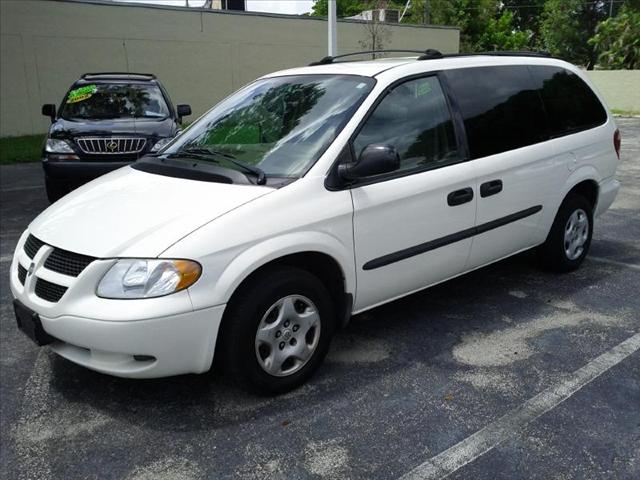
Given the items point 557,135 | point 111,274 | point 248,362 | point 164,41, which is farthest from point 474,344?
point 164,41

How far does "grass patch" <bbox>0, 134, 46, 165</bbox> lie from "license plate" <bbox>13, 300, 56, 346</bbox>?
1062cm

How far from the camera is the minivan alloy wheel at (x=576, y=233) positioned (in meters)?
4.92

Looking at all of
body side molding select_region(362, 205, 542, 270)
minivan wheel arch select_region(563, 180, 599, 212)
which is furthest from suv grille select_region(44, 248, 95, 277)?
minivan wheel arch select_region(563, 180, 599, 212)

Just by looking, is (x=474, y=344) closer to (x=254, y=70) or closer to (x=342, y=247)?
(x=342, y=247)

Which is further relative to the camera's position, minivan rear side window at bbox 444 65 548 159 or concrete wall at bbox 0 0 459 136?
concrete wall at bbox 0 0 459 136

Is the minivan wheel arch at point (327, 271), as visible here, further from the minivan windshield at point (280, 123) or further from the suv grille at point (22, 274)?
the suv grille at point (22, 274)

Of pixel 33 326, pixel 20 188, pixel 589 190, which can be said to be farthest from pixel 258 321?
pixel 20 188

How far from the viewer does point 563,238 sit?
192 inches

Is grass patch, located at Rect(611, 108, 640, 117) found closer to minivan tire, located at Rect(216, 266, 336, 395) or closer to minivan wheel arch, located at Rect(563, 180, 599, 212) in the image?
minivan wheel arch, located at Rect(563, 180, 599, 212)

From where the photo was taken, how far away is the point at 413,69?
382 cm

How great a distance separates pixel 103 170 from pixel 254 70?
49.9 feet

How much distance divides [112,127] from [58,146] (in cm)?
69

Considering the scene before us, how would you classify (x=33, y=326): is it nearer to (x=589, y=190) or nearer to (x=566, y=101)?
(x=566, y=101)

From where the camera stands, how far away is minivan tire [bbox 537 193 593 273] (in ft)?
15.8
